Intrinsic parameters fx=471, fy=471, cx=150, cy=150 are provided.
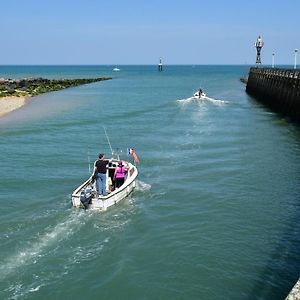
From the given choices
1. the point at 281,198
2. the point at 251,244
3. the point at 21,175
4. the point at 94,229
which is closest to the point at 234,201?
the point at 281,198

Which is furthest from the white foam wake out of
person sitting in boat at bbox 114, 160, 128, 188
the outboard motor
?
person sitting in boat at bbox 114, 160, 128, 188

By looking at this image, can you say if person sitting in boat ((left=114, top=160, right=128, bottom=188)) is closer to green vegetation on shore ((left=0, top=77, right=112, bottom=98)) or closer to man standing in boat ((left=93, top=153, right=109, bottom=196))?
man standing in boat ((left=93, top=153, right=109, bottom=196))

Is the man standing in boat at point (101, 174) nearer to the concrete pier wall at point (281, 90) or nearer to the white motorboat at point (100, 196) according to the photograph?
the white motorboat at point (100, 196)

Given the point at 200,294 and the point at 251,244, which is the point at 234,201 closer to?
the point at 251,244

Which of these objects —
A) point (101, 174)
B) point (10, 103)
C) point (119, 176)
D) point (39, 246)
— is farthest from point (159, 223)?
point (10, 103)

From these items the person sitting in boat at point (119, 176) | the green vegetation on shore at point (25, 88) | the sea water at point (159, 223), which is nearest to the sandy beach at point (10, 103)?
the green vegetation on shore at point (25, 88)

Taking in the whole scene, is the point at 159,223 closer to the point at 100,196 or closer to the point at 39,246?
the point at 100,196
